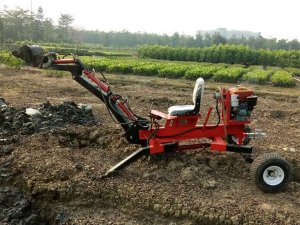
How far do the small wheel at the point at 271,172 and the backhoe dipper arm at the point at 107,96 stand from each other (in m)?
1.87

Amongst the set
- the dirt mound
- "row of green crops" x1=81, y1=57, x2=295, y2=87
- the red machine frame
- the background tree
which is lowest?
"row of green crops" x1=81, y1=57, x2=295, y2=87

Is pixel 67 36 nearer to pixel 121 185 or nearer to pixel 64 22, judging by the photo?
pixel 64 22

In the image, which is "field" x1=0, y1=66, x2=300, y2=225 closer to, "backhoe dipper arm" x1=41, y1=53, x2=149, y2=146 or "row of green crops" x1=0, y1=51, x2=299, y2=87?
"backhoe dipper arm" x1=41, y1=53, x2=149, y2=146

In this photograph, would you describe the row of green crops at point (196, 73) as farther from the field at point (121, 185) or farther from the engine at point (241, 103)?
the engine at point (241, 103)

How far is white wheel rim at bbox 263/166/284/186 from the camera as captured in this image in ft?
18.4

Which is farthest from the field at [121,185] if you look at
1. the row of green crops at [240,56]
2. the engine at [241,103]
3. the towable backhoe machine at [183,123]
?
the row of green crops at [240,56]

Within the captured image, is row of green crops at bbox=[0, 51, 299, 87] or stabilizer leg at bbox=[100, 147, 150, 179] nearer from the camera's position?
stabilizer leg at bbox=[100, 147, 150, 179]

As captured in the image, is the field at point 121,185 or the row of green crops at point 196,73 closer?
the field at point 121,185

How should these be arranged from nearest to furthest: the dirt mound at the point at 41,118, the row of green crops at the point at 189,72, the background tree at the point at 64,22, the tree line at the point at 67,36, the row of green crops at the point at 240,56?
the dirt mound at the point at 41,118
the row of green crops at the point at 189,72
the row of green crops at the point at 240,56
the tree line at the point at 67,36
the background tree at the point at 64,22

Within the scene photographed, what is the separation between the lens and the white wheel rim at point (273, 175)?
220 inches

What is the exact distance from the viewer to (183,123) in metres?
6.15

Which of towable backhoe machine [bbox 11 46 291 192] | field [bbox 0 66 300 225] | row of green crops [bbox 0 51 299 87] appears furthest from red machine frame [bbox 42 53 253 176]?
row of green crops [bbox 0 51 299 87]

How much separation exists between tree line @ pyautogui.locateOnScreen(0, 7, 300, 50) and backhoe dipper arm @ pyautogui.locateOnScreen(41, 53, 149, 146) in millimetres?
39885

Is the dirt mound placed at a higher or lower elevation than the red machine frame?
lower
